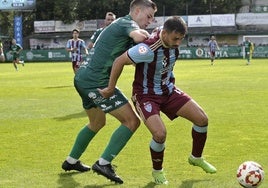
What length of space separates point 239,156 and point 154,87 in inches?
77.4

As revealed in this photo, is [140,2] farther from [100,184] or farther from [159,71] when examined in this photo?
[100,184]

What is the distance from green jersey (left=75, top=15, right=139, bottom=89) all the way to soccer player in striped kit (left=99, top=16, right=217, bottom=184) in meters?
0.25

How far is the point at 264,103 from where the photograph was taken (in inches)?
547

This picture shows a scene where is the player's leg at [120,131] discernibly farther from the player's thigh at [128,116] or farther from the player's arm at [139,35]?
the player's arm at [139,35]

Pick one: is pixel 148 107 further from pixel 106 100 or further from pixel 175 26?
pixel 175 26

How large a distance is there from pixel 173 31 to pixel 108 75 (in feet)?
3.32

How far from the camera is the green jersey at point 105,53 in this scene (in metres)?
6.16

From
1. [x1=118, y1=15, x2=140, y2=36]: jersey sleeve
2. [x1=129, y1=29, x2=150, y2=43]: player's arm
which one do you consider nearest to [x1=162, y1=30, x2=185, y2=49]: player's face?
[x1=129, y1=29, x2=150, y2=43]: player's arm

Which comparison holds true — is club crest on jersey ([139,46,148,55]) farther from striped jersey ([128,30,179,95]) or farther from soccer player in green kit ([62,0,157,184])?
soccer player in green kit ([62,0,157,184])

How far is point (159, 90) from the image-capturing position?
6.24 metres

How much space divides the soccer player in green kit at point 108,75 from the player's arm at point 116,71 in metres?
0.18

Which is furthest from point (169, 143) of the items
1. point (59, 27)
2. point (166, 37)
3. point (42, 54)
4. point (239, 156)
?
point (59, 27)

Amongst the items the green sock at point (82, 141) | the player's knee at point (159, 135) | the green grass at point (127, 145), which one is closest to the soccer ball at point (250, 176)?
the green grass at point (127, 145)

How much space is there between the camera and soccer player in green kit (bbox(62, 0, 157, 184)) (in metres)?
6.11
